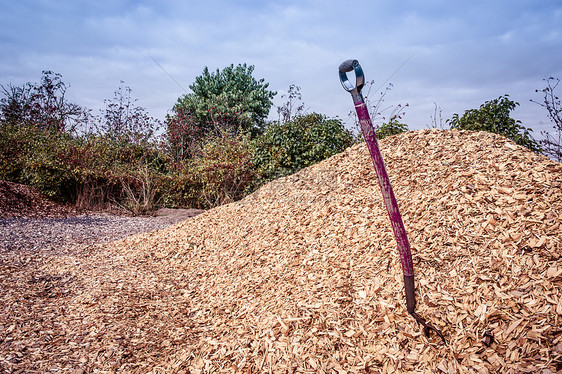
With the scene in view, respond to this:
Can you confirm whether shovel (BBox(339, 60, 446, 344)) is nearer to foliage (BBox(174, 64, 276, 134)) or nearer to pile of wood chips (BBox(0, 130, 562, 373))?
pile of wood chips (BBox(0, 130, 562, 373))

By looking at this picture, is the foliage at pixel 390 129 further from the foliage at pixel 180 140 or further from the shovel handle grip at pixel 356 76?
the foliage at pixel 180 140

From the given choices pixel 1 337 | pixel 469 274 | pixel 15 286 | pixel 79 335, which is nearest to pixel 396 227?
pixel 469 274

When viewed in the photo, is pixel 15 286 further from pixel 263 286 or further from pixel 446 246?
pixel 446 246

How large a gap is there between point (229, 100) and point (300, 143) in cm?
892

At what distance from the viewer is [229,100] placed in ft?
53.8

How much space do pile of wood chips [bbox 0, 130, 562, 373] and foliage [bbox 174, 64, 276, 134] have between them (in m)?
11.6

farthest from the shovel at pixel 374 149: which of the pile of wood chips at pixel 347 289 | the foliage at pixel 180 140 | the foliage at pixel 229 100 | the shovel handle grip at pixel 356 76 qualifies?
the foliage at pixel 229 100

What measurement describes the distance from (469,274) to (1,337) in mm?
3805

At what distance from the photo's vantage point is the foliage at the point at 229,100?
15.9 metres

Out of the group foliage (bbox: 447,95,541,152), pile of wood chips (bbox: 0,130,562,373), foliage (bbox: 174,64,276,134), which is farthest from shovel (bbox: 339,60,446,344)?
foliage (bbox: 174,64,276,134)

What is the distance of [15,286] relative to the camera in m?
4.07

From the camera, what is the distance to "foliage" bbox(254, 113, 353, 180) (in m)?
8.27

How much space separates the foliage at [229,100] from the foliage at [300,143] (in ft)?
22.1

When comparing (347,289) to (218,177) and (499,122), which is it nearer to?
(499,122)
